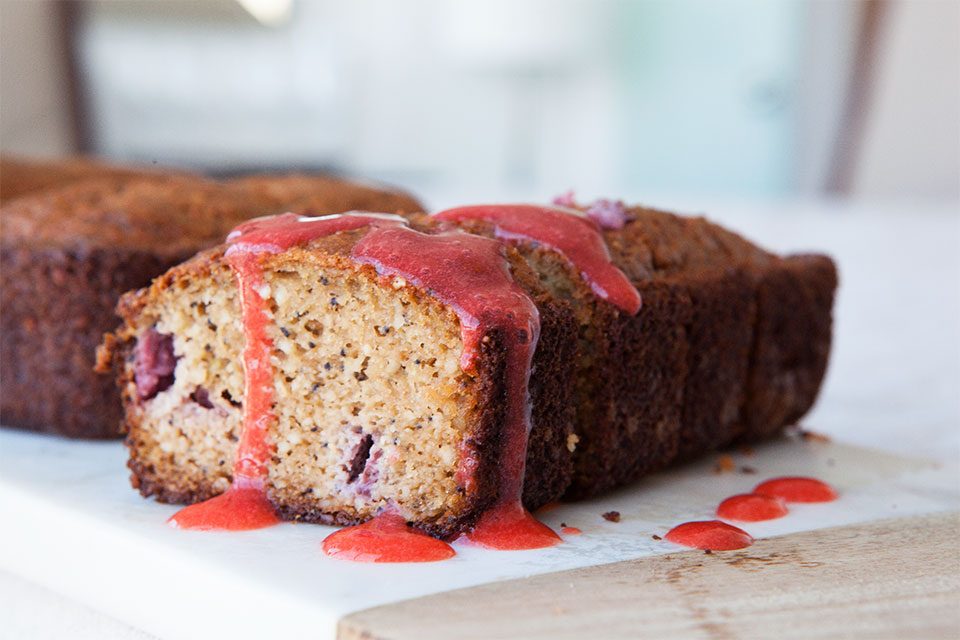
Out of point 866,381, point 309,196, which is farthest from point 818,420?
point 309,196

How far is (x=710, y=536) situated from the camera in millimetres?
1850

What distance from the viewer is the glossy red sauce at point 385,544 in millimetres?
1690

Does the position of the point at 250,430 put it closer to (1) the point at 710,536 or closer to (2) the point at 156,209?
(1) the point at 710,536

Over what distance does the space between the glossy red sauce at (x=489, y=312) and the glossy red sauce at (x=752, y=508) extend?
41 centimetres

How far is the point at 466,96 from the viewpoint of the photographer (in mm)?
10000

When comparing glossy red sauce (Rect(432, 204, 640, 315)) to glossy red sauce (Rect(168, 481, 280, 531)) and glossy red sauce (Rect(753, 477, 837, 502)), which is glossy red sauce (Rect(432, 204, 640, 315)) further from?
glossy red sauce (Rect(168, 481, 280, 531))

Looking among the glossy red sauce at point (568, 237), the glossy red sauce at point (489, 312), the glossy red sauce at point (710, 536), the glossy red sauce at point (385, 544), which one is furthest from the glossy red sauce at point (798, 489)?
the glossy red sauce at point (385, 544)

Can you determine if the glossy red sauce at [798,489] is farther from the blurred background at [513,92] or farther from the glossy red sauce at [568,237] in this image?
the blurred background at [513,92]

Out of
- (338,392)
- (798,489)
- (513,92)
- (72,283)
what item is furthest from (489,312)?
(513,92)

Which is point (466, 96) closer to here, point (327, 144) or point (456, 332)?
point (327, 144)

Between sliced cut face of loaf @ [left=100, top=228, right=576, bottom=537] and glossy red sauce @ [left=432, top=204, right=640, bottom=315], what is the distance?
14cm

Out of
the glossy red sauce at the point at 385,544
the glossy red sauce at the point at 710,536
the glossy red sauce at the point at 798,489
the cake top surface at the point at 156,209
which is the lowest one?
the glossy red sauce at the point at 798,489

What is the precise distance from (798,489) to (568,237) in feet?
2.45

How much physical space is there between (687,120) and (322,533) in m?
8.67
